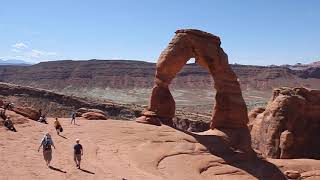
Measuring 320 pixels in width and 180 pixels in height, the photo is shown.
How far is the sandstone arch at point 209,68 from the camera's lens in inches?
1230

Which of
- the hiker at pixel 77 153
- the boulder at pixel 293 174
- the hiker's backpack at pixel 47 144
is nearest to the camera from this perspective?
the hiker's backpack at pixel 47 144

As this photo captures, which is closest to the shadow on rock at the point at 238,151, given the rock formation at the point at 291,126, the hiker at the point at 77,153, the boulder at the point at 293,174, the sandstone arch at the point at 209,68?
the boulder at the point at 293,174

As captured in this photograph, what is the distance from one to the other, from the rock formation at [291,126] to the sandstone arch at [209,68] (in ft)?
18.3

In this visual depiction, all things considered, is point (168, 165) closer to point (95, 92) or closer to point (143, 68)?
point (95, 92)

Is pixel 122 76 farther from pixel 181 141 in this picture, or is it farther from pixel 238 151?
pixel 181 141

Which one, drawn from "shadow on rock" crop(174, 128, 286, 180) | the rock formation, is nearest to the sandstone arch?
"shadow on rock" crop(174, 128, 286, 180)

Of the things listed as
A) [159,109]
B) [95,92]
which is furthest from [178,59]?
[95,92]

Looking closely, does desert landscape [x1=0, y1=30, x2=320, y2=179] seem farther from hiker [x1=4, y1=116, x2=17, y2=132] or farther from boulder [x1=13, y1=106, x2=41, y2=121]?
hiker [x1=4, y1=116, x2=17, y2=132]

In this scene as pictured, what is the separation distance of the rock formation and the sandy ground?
486cm

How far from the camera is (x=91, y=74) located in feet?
511

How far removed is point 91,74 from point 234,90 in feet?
416

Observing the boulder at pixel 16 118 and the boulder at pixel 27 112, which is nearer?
the boulder at pixel 16 118

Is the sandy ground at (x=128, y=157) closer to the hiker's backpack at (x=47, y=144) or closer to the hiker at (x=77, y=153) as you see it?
the hiker at (x=77, y=153)

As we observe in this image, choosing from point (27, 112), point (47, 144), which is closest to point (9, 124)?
point (27, 112)
